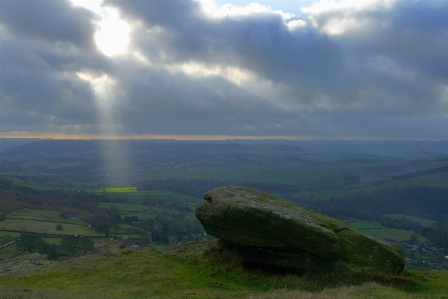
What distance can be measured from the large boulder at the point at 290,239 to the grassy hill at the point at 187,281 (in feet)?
2.14

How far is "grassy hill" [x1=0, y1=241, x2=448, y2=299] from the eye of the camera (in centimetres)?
1409

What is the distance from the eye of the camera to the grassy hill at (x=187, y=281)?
46.2 feet

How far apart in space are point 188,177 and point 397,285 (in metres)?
115

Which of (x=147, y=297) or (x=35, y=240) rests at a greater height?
(x=147, y=297)

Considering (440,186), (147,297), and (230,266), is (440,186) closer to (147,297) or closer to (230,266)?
(230,266)

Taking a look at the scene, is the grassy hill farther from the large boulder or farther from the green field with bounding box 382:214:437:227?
the green field with bounding box 382:214:437:227

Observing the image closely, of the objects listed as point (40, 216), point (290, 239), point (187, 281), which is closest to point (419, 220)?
point (290, 239)

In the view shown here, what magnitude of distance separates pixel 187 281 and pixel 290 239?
513 centimetres

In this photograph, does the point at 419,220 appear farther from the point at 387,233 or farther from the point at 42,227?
the point at 42,227

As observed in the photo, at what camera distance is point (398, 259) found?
1794cm

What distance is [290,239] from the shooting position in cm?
1716

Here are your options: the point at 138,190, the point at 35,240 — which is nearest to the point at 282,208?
the point at 35,240

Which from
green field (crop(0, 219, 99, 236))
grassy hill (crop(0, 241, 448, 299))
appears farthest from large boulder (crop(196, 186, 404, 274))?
green field (crop(0, 219, 99, 236))

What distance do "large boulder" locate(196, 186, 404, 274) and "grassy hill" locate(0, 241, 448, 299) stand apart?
65cm
